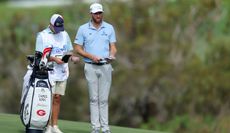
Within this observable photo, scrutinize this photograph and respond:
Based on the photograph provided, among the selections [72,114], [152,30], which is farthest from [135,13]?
[72,114]

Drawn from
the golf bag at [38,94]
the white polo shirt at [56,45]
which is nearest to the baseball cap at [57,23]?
the white polo shirt at [56,45]

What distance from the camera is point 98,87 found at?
1345 centimetres

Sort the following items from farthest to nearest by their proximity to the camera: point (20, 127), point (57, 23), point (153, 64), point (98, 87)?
point (153, 64), point (20, 127), point (98, 87), point (57, 23)

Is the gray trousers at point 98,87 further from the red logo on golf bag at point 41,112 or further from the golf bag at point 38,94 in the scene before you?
the red logo on golf bag at point 41,112

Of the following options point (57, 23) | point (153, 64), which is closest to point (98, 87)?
point (57, 23)

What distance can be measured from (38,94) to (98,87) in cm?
97

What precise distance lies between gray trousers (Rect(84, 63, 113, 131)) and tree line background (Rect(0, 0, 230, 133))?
93.0ft

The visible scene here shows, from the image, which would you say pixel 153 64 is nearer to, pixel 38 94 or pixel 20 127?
pixel 20 127

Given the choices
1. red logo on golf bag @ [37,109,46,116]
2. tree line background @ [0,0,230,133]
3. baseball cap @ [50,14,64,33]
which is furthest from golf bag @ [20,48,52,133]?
tree line background @ [0,0,230,133]

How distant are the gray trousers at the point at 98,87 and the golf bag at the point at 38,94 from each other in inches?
27.5

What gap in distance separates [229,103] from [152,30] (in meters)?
6.06

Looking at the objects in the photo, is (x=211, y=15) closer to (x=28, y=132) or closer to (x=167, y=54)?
(x=167, y=54)

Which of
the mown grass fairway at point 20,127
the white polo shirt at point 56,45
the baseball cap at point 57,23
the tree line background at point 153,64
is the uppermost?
the baseball cap at point 57,23

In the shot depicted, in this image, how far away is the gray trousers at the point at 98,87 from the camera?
13.4 metres
